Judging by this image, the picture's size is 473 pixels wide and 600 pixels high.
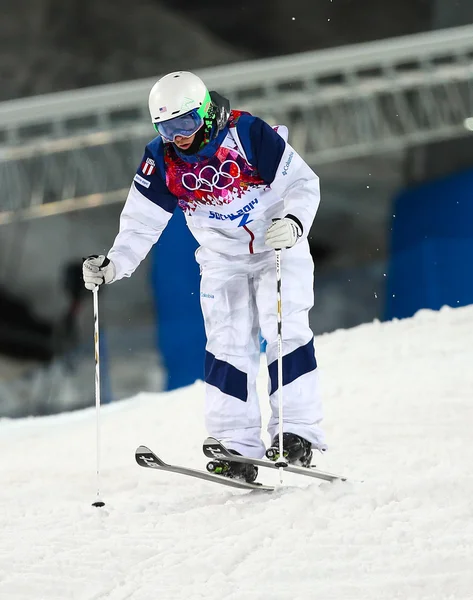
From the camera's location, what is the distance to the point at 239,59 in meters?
5.79

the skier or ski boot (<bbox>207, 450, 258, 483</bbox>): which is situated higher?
the skier

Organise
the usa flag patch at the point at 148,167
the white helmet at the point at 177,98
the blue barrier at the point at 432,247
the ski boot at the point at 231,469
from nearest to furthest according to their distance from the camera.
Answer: the white helmet at the point at 177,98 < the ski boot at the point at 231,469 < the usa flag patch at the point at 148,167 < the blue barrier at the point at 432,247

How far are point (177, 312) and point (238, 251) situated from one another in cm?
249

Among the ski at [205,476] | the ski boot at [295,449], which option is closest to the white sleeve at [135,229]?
the ski at [205,476]

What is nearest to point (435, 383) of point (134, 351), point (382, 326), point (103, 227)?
point (382, 326)

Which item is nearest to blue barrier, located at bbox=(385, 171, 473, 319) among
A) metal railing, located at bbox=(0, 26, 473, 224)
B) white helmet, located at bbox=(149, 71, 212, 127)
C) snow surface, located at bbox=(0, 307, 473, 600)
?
metal railing, located at bbox=(0, 26, 473, 224)

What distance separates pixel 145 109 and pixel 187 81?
9.65ft

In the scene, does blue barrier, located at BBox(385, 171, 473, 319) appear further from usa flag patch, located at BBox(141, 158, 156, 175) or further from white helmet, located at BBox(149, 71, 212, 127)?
white helmet, located at BBox(149, 71, 212, 127)

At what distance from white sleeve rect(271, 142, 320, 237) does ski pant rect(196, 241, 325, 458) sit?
0.64 feet

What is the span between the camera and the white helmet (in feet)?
9.62

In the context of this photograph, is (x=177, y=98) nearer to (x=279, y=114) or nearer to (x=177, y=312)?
(x=177, y=312)

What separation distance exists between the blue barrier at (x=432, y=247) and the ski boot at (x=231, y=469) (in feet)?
9.56

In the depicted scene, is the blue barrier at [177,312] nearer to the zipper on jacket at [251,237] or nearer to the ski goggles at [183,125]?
the zipper on jacket at [251,237]

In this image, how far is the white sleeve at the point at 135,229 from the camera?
10.6 ft
